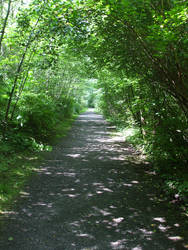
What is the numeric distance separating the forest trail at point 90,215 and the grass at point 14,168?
0.22m

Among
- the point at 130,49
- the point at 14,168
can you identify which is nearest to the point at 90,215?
the point at 14,168

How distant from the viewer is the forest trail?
328cm

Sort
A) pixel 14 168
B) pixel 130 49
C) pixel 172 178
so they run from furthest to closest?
pixel 14 168
pixel 130 49
pixel 172 178

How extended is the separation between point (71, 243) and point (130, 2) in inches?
166

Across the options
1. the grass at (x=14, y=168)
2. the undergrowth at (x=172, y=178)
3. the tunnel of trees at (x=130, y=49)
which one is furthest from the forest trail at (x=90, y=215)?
the tunnel of trees at (x=130, y=49)

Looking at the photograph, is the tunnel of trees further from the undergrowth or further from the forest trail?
the forest trail

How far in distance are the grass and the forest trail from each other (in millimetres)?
224

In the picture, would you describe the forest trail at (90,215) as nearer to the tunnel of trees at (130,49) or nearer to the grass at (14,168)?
the grass at (14,168)

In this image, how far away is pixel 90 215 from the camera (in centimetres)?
409

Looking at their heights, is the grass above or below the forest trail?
above

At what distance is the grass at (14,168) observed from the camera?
15.5 ft

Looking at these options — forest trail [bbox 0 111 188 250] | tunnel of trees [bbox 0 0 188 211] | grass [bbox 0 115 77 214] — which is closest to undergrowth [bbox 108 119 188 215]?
tunnel of trees [bbox 0 0 188 211]

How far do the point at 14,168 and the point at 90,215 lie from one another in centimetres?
328

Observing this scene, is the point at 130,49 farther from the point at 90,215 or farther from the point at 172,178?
the point at 90,215
